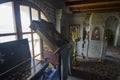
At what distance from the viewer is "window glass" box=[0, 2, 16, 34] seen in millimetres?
1612

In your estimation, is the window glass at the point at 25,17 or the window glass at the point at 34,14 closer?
the window glass at the point at 25,17

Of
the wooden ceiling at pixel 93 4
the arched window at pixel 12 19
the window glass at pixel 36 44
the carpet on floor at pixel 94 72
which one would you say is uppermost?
the wooden ceiling at pixel 93 4

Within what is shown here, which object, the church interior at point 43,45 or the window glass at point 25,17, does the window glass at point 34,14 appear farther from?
the window glass at point 25,17

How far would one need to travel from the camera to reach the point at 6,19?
1.69 metres

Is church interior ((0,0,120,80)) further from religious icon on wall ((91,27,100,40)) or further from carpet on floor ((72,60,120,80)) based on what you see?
religious icon on wall ((91,27,100,40))

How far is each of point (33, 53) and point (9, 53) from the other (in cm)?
118

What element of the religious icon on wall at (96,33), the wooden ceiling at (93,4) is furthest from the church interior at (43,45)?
the religious icon on wall at (96,33)

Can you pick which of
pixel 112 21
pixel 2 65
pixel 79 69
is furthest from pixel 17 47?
pixel 112 21

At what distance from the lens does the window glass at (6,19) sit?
1612mm

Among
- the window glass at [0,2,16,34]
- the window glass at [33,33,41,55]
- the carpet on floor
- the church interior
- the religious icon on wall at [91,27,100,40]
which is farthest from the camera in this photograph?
the religious icon on wall at [91,27,100,40]

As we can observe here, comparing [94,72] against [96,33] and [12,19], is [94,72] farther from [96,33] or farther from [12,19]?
[12,19]

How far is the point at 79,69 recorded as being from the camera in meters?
3.78

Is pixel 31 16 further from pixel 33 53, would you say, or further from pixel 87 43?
pixel 87 43

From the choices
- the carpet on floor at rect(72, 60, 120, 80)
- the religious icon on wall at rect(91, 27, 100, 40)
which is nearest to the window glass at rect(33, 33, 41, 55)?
the carpet on floor at rect(72, 60, 120, 80)
